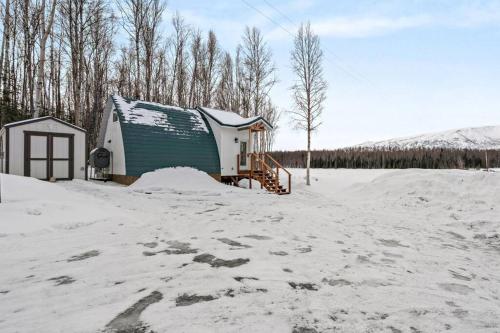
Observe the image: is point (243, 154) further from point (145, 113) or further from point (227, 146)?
point (145, 113)

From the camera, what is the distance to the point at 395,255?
476 centimetres

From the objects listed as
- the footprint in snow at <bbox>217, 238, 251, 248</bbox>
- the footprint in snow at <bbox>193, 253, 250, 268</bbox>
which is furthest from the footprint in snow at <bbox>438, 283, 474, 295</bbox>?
the footprint in snow at <bbox>217, 238, 251, 248</bbox>

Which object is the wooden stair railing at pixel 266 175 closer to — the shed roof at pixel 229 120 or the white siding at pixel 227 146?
the white siding at pixel 227 146

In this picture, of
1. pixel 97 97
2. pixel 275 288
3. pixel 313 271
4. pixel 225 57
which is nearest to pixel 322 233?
pixel 313 271

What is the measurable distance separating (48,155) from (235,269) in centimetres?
1295

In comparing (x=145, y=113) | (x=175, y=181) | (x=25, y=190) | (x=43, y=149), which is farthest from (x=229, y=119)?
(x=25, y=190)

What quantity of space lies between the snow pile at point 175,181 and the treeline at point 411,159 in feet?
52.0

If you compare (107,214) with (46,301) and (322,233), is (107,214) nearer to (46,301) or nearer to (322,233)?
(46,301)

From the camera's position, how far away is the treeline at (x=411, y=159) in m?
23.2

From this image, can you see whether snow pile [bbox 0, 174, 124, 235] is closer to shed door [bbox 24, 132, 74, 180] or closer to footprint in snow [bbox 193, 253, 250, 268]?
footprint in snow [bbox 193, 253, 250, 268]

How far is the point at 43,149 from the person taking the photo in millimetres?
12750

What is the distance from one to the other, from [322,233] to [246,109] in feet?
74.7

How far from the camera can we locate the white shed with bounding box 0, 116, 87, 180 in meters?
12.0

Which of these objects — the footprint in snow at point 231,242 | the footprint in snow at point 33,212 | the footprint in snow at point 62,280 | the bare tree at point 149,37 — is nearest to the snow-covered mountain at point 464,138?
the bare tree at point 149,37
